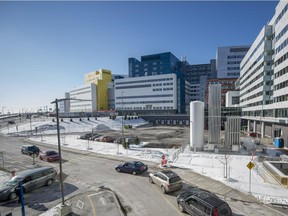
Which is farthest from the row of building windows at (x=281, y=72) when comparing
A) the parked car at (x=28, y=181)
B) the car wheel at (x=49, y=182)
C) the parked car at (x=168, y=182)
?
the car wheel at (x=49, y=182)

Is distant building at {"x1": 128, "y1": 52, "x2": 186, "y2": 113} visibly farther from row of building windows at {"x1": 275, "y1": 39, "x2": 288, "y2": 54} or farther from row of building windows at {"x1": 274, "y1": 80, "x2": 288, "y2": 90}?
row of building windows at {"x1": 275, "y1": 39, "x2": 288, "y2": 54}

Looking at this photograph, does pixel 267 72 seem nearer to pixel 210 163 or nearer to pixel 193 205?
pixel 210 163

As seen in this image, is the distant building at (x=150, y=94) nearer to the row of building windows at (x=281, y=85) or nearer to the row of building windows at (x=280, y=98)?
the row of building windows at (x=280, y=98)

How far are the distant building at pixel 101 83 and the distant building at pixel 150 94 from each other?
20.0 metres

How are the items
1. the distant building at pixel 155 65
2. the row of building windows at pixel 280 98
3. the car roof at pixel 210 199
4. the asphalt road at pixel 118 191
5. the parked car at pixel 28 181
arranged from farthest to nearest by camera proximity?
the distant building at pixel 155 65
the row of building windows at pixel 280 98
the parked car at pixel 28 181
the asphalt road at pixel 118 191
the car roof at pixel 210 199

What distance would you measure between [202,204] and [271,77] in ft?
143

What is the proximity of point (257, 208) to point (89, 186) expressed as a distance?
1397 cm

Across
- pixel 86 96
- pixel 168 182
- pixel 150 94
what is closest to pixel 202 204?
pixel 168 182

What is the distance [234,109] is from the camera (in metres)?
67.3

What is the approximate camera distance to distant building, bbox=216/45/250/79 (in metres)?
103

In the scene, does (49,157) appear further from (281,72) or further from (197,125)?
(281,72)

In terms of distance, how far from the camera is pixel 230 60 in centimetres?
10369

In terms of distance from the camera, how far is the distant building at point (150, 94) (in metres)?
92.1

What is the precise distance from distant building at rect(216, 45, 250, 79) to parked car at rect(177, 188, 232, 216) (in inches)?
4211
